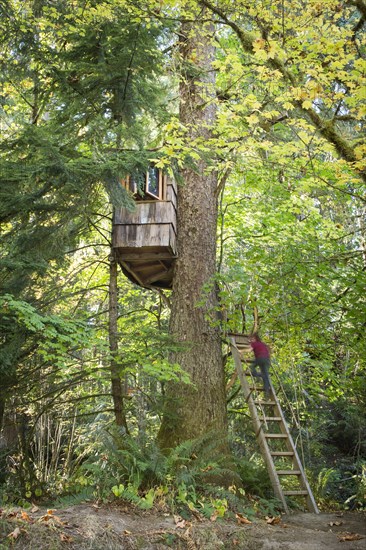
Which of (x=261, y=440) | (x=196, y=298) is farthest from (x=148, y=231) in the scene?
(x=261, y=440)

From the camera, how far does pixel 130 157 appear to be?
6508mm

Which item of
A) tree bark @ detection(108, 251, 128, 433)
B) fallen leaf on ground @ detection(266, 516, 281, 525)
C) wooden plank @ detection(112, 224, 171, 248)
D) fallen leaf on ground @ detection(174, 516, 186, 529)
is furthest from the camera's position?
wooden plank @ detection(112, 224, 171, 248)

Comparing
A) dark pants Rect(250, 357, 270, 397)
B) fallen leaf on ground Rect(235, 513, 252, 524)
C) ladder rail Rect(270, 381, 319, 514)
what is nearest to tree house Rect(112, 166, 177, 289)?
dark pants Rect(250, 357, 270, 397)

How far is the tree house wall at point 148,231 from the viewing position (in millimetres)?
8203

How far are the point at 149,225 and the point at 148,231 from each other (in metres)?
0.12

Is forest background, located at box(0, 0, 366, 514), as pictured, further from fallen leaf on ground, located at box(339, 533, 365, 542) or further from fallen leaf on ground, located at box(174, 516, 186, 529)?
fallen leaf on ground, located at box(339, 533, 365, 542)

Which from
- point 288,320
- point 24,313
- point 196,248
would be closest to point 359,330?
point 288,320

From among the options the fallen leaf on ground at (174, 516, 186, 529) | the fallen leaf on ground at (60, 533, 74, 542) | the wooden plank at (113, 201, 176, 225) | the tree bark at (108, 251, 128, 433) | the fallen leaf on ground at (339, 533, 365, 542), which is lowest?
the fallen leaf on ground at (339, 533, 365, 542)

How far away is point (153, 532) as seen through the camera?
4242 millimetres

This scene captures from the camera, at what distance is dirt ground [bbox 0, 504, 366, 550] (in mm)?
3646

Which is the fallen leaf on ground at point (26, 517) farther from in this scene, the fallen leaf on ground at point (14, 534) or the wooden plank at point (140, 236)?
the wooden plank at point (140, 236)

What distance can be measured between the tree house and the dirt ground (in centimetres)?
450

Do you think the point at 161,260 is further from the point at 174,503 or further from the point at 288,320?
the point at 174,503

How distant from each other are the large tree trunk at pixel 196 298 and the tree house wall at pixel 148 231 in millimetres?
273
